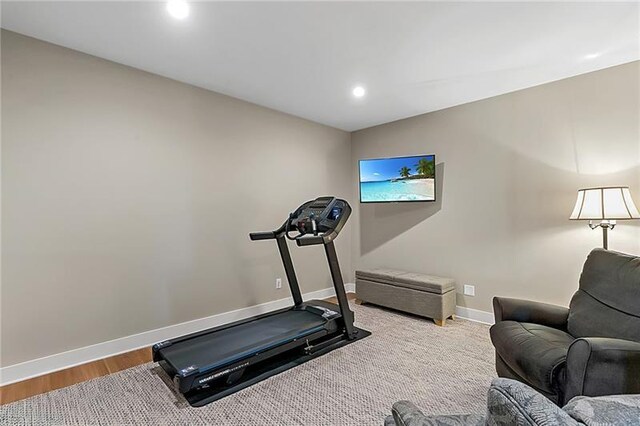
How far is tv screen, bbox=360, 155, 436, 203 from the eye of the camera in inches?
153

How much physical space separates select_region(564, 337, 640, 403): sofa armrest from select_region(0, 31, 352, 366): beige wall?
3.10 m

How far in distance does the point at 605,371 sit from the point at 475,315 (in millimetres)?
2284

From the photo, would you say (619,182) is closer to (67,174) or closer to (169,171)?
(169,171)

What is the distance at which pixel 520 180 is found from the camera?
341 centimetres

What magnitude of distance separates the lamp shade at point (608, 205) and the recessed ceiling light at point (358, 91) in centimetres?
224

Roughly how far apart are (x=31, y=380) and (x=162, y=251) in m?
1.30

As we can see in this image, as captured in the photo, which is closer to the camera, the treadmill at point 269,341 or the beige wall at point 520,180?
the treadmill at point 269,341

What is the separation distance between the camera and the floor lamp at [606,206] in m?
2.47

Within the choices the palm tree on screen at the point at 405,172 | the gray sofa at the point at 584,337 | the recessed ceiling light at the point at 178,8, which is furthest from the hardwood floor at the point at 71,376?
the palm tree on screen at the point at 405,172

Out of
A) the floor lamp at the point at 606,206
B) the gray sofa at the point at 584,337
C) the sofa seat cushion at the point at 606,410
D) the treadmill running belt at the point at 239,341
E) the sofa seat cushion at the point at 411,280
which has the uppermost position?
the floor lamp at the point at 606,206

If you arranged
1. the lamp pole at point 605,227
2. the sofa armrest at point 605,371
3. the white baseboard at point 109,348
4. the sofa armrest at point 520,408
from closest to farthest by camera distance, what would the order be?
the sofa armrest at point 520,408 → the sofa armrest at point 605,371 → the white baseboard at point 109,348 → the lamp pole at point 605,227

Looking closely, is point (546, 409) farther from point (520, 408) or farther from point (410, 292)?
point (410, 292)

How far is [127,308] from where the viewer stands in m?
2.91

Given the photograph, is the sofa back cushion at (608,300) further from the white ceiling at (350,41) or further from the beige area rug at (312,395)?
the white ceiling at (350,41)
